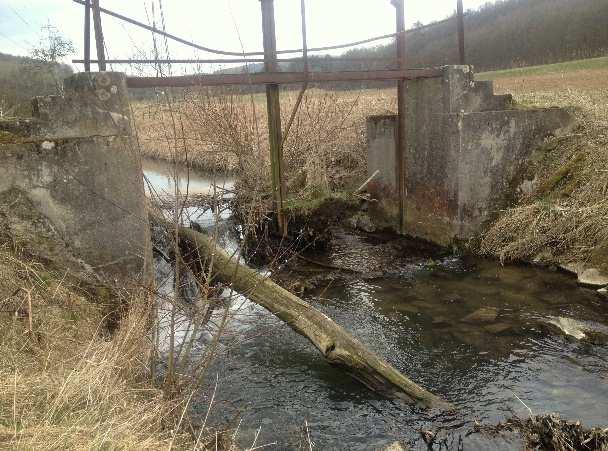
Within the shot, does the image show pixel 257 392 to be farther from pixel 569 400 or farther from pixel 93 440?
pixel 569 400

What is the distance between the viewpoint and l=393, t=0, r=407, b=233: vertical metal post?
7984 millimetres

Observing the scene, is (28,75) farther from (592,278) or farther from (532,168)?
(592,278)

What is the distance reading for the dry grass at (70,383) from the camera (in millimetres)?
2756

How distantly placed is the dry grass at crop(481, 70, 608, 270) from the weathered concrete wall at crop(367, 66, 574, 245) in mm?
294

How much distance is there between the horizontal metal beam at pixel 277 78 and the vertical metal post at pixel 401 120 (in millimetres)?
379

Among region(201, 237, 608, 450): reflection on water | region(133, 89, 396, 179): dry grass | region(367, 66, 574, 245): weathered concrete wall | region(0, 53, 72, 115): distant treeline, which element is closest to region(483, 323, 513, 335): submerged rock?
region(201, 237, 608, 450): reflection on water

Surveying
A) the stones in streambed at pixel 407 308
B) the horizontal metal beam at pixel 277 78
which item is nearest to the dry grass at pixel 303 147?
the horizontal metal beam at pixel 277 78

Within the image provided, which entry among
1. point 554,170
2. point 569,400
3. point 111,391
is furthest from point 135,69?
point 554,170

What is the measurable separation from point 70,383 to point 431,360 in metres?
3.25

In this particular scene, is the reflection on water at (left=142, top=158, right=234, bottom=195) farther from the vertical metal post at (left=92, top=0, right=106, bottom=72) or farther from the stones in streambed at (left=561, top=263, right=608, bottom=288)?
the stones in streambed at (left=561, top=263, right=608, bottom=288)

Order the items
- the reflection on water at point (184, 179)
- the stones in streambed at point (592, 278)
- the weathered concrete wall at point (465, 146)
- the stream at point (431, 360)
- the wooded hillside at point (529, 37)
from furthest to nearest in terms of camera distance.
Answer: the wooded hillside at point (529, 37) → the reflection on water at point (184, 179) → the weathered concrete wall at point (465, 146) → the stones in streambed at point (592, 278) → the stream at point (431, 360)

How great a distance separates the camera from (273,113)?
25.1 ft

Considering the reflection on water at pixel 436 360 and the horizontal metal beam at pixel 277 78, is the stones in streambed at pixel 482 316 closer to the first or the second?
the reflection on water at pixel 436 360

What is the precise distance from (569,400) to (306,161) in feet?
23.9
